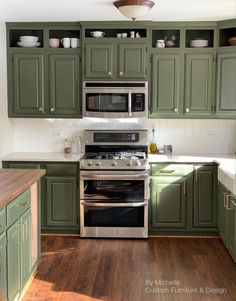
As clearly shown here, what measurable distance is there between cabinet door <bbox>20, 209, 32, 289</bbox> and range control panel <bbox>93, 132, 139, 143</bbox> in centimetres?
201

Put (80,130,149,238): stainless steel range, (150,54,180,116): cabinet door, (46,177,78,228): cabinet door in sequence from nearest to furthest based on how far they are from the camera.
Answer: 1. (80,130,149,238): stainless steel range
2. (46,177,78,228): cabinet door
3. (150,54,180,116): cabinet door

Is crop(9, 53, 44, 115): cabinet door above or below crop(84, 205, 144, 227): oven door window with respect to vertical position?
above

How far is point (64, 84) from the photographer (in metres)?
5.35

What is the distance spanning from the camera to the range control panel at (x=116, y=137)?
18.1ft

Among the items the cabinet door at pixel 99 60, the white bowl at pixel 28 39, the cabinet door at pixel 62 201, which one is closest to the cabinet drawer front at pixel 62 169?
the cabinet door at pixel 62 201

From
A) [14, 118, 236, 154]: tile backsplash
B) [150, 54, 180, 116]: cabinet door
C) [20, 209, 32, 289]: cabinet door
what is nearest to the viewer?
[20, 209, 32, 289]: cabinet door

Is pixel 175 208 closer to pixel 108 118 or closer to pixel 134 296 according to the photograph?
pixel 108 118

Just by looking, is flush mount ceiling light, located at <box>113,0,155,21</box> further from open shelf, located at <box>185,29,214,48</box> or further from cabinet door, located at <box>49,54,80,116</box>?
open shelf, located at <box>185,29,214,48</box>

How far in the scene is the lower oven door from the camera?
5.10 m

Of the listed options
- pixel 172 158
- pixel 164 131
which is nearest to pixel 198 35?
pixel 164 131

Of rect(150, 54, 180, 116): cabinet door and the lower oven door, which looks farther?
rect(150, 54, 180, 116): cabinet door

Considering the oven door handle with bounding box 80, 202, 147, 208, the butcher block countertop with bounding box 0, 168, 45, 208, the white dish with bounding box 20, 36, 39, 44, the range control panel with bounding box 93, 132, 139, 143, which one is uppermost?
the white dish with bounding box 20, 36, 39, 44

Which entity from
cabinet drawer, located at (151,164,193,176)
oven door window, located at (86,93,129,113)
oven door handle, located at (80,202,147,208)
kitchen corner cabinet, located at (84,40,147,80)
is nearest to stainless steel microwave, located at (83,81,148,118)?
oven door window, located at (86,93,129,113)

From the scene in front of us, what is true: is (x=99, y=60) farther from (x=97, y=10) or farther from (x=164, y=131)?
(x=164, y=131)
